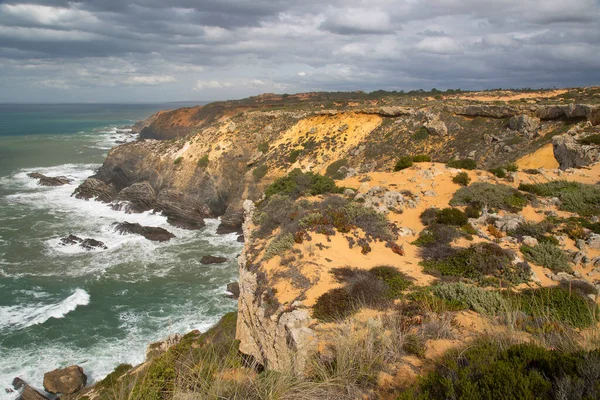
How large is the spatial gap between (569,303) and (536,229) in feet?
18.4

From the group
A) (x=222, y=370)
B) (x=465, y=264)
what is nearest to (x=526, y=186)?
(x=465, y=264)

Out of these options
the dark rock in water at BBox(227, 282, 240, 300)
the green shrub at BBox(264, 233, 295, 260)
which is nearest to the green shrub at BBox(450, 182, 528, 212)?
the green shrub at BBox(264, 233, 295, 260)

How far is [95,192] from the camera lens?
43.0 m

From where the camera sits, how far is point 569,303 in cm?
753

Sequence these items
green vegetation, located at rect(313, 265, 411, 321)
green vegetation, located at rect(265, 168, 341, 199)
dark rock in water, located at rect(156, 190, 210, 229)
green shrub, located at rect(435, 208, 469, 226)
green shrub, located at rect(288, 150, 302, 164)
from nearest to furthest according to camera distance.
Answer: green vegetation, located at rect(313, 265, 411, 321), green shrub, located at rect(435, 208, 469, 226), green vegetation, located at rect(265, 168, 341, 199), dark rock in water, located at rect(156, 190, 210, 229), green shrub, located at rect(288, 150, 302, 164)

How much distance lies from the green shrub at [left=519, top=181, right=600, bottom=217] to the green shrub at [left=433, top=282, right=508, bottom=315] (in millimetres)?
8272

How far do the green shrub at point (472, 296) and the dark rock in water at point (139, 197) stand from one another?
37043 millimetres

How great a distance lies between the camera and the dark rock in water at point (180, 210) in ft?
120

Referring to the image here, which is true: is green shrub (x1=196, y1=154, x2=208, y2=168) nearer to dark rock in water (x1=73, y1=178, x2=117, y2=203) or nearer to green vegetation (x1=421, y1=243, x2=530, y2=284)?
dark rock in water (x1=73, y1=178, x2=117, y2=203)

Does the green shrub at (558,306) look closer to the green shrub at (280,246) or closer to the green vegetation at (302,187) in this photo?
the green shrub at (280,246)

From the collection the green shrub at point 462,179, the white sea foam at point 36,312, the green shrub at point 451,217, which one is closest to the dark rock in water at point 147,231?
the white sea foam at point 36,312

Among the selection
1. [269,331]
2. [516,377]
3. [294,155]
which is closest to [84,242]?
[294,155]

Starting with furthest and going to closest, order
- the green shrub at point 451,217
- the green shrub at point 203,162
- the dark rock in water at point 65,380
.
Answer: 1. the green shrub at point 203,162
2. the dark rock in water at point 65,380
3. the green shrub at point 451,217

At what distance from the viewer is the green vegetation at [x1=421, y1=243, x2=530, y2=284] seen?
9.90m
